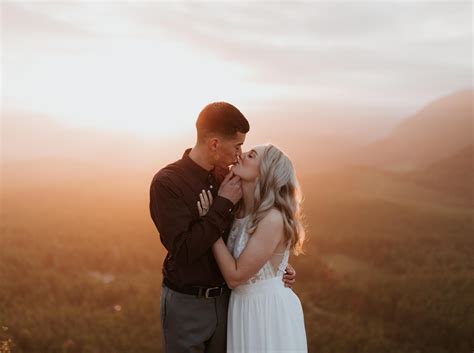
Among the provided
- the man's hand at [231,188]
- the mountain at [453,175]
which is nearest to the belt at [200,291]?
the man's hand at [231,188]

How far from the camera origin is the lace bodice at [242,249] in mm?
4055

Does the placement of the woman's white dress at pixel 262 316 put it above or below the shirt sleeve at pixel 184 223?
below

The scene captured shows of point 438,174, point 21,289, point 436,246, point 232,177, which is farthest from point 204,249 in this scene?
point 438,174

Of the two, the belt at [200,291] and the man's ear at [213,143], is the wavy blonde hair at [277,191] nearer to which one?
the man's ear at [213,143]

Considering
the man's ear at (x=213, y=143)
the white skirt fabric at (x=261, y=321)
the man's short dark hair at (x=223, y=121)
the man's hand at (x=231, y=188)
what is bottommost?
the white skirt fabric at (x=261, y=321)

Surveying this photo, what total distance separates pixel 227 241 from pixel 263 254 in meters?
0.45

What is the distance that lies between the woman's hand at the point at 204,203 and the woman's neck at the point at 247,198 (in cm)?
33

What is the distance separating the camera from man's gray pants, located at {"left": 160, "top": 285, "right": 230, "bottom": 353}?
4.06 meters

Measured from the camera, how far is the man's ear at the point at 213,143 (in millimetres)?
4031

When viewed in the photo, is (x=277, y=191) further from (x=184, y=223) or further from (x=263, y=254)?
(x=184, y=223)

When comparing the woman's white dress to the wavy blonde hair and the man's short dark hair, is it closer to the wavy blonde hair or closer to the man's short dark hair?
the wavy blonde hair

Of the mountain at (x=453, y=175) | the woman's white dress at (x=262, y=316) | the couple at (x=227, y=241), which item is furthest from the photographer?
the mountain at (x=453, y=175)

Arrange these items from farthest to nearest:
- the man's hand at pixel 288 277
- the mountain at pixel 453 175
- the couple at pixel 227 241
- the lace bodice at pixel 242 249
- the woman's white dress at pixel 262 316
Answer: the mountain at pixel 453 175 → the man's hand at pixel 288 277 → the woman's white dress at pixel 262 316 → the lace bodice at pixel 242 249 → the couple at pixel 227 241

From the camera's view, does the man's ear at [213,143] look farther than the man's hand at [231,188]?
Yes
